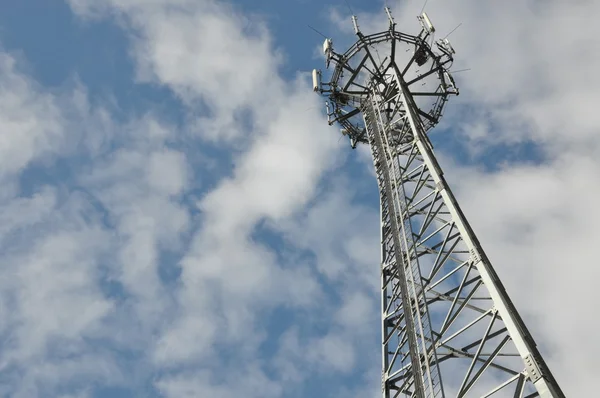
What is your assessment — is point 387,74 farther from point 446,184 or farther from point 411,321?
point 411,321

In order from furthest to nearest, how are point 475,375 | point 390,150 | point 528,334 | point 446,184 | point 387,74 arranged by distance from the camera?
point 387,74 → point 390,150 → point 446,184 → point 475,375 → point 528,334

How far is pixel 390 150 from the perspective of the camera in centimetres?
2081

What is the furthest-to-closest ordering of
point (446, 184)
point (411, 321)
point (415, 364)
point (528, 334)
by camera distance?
point (446, 184) → point (411, 321) → point (415, 364) → point (528, 334)

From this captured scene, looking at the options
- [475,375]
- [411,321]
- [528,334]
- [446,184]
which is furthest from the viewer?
[446,184]

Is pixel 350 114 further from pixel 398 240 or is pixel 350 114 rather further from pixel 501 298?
pixel 501 298

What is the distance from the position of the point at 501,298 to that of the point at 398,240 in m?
5.32

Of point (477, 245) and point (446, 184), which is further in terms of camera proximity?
point (446, 184)

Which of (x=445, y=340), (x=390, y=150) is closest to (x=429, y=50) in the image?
(x=390, y=150)

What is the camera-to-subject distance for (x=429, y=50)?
83.9 ft

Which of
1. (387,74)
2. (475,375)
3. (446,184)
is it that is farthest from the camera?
(387,74)

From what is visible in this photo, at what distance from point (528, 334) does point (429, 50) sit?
16.9m

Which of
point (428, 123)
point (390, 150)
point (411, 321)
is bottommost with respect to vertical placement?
point (411, 321)

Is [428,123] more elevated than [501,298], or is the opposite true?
[428,123]

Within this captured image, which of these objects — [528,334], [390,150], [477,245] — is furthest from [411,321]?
[390,150]
